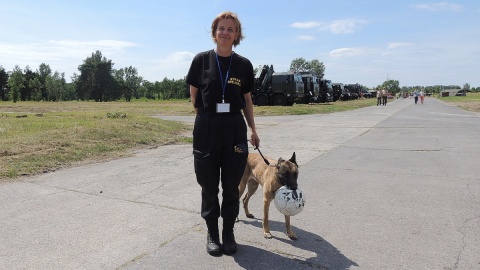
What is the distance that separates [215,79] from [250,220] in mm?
1831

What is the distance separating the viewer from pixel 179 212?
434 cm

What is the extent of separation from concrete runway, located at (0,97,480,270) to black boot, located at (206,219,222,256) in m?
0.06

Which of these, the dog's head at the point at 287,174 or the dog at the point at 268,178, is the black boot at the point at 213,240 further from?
the dog's head at the point at 287,174

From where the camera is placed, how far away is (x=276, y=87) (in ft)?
98.2

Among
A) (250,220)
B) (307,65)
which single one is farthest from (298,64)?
(250,220)

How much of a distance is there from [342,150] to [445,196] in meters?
4.03

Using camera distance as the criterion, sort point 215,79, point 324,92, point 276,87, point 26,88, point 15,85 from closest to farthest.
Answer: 1. point 215,79
2. point 276,87
3. point 324,92
4. point 15,85
5. point 26,88

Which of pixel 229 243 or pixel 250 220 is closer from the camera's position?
pixel 229 243

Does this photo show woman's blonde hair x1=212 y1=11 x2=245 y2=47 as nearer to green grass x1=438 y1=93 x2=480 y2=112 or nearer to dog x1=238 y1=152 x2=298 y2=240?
dog x1=238 y1=152 x2=298 y2=240

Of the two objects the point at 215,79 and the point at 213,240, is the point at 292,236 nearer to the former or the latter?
the point at 213,240

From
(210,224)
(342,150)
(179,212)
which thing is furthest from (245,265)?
(342,150)

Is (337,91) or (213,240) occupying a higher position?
(337,91)

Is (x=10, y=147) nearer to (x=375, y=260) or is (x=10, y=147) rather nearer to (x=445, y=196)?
(x=375, y=260)

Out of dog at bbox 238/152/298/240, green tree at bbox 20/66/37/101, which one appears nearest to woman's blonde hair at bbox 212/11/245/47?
dog at bbox 238/152/298/240
